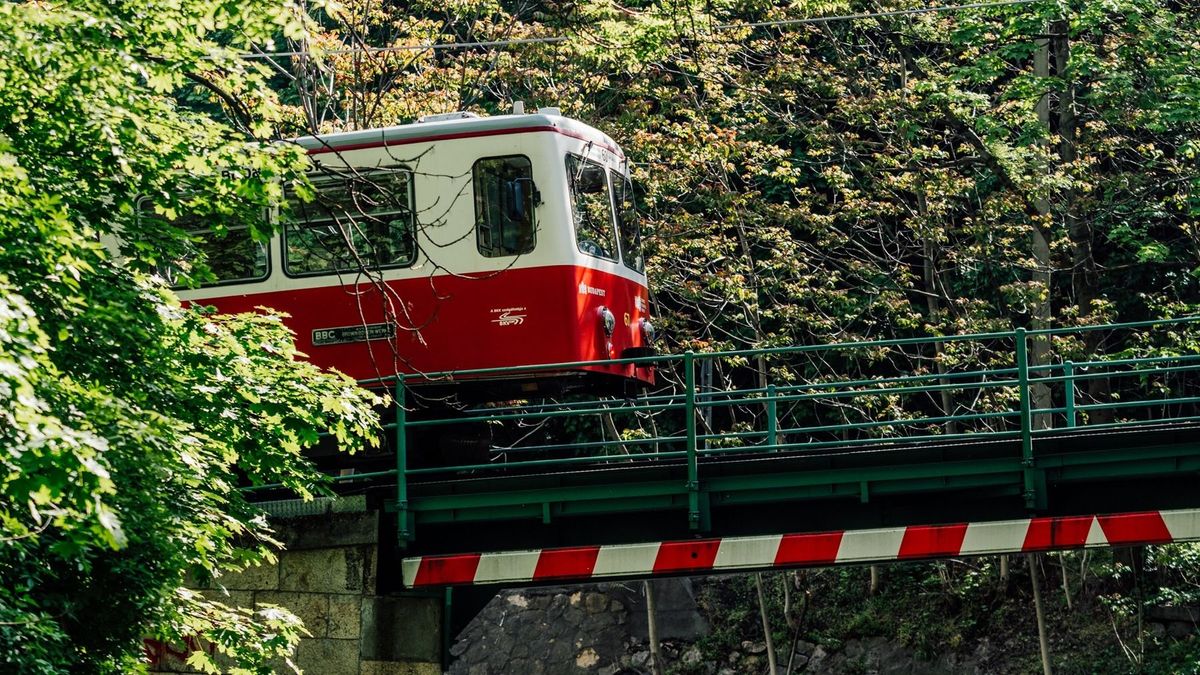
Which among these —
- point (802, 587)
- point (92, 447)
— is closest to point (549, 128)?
point (92, 447)

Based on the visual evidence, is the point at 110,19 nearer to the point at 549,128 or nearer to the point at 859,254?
the point at 549,128

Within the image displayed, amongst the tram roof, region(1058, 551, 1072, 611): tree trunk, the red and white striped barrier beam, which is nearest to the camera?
the red and white striped barrier beam

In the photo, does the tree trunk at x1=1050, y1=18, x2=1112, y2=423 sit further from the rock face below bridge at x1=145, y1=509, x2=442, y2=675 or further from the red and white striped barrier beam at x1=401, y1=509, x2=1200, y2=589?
the rock face below bridge at x1=145, y1=509, x2=442, y2=675

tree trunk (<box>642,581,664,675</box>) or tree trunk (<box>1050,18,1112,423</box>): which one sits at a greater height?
tree trunk (<box>1050,18,1112,423</box>)

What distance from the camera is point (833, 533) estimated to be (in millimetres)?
11852

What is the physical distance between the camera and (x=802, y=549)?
11883mm

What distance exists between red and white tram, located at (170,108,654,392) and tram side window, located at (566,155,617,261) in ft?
0.08

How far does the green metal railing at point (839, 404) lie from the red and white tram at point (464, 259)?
0.33 m

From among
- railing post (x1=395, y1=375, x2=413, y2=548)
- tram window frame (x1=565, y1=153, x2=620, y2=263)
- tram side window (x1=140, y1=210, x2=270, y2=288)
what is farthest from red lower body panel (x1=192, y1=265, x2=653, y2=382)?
railing post (x1=395, y1=375, x2=413, y2=548)

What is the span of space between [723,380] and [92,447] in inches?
661

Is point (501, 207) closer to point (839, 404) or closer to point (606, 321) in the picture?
point (606, 321)

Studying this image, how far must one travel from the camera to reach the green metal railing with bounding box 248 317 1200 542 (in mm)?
11891

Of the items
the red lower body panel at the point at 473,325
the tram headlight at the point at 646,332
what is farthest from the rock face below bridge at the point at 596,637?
the red lower body panel at the point at 473,325

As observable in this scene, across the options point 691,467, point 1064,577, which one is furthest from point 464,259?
point 1064,577
